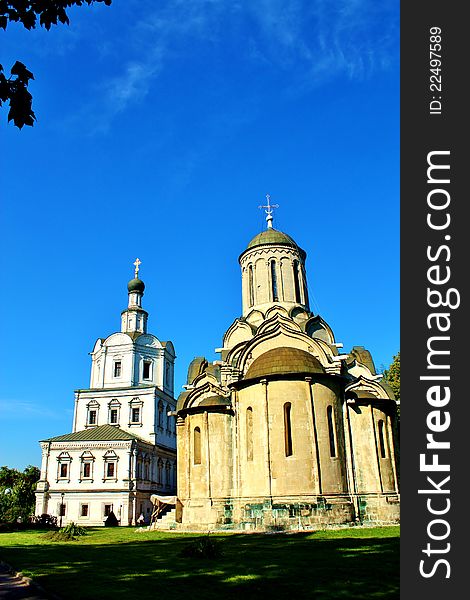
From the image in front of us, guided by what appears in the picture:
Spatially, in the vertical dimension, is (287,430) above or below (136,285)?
below

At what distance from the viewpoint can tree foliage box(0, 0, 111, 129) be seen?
20.9 feet

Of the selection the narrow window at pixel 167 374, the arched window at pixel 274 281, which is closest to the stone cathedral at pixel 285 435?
the arched window at pixel 274 281

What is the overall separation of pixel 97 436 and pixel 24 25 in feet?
117

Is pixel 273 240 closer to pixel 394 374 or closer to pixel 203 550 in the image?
pixel 394 374

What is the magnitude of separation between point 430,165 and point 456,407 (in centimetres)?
298

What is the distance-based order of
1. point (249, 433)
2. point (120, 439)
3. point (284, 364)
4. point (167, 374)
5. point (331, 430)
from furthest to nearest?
point (167, 374), point (120, 439), point (249, 433), point (331, 430), point (284, 364)

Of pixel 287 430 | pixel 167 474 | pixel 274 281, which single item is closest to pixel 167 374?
pixel 167 474

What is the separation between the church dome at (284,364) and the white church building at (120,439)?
18846 mm

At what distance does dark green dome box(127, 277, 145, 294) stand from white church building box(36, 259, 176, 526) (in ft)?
0.30

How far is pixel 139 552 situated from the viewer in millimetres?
14516

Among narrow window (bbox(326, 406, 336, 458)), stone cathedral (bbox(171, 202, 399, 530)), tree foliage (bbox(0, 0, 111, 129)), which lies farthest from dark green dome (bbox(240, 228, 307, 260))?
tree foliage (bbox(0, 0, 111, 129))

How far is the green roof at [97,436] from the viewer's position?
37781 mm

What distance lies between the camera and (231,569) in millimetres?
10555

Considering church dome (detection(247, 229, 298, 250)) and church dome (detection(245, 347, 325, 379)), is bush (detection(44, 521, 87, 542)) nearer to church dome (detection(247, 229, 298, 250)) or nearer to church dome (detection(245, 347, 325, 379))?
church dome (detection(245, 347, 325, 379))
